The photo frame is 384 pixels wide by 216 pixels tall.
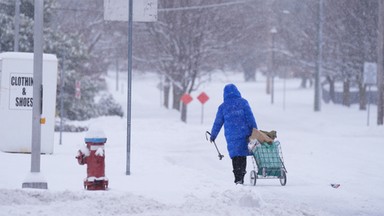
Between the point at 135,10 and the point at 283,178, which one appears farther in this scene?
the point at 135,10

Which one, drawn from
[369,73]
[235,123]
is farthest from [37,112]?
[369,73]

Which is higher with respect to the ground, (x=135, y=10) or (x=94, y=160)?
(x=135, y=10)

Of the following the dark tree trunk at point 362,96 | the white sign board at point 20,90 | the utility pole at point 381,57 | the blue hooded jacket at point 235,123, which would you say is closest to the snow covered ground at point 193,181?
the blue hooded jacket at point 235,123

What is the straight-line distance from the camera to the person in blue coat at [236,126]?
40.7 ft

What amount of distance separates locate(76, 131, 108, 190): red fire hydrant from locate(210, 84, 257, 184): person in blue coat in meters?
2.18

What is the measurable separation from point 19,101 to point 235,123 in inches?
294

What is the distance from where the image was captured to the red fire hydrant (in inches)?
429

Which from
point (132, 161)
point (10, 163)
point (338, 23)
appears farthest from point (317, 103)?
point (10, 163)

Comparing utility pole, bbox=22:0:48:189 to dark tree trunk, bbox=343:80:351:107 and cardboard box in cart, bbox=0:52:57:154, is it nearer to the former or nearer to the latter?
cardboard box in cart, bbox=0:52:57:154

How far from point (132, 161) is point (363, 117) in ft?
97.8

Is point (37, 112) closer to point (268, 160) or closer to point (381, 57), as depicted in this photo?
point (268, 160)

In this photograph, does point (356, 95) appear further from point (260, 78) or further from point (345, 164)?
point (260, 78)

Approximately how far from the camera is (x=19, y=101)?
1803cm

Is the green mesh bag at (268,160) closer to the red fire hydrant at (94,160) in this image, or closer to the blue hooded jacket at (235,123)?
the blue hooded jacket at (235,123)
